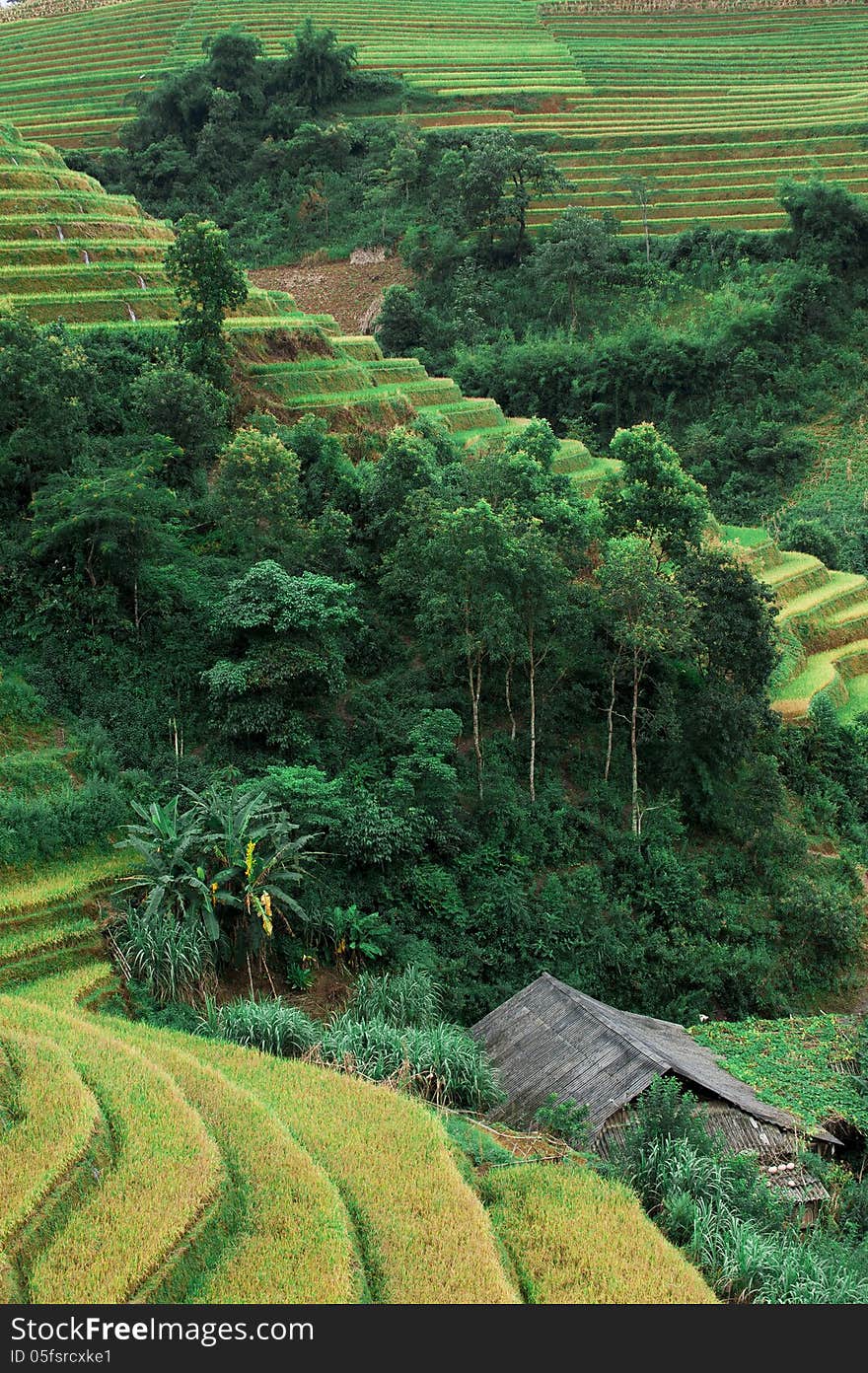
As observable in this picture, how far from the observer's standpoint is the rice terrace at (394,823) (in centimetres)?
870

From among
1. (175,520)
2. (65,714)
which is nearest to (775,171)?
(175,520)

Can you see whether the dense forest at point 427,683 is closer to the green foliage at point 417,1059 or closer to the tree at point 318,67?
the green foliage at point 417,1059

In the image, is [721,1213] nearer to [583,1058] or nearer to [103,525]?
[583,1058]

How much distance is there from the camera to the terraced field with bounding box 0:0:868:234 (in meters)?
46.9

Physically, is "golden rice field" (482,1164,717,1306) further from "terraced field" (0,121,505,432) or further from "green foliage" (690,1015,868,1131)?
"terraced field" (0,121,505,432)

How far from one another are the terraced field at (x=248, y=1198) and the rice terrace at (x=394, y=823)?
4 cm

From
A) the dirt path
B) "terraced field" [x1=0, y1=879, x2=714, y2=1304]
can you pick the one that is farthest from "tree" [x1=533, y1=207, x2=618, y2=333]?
"terraced field" [x1=0, y1=879, x2=714, y2=1304]

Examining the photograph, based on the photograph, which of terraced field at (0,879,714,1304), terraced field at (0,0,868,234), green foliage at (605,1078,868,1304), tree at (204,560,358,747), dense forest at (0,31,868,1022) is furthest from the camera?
terraced field at (0,0,868,234)

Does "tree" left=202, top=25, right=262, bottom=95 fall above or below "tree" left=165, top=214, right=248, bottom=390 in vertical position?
above

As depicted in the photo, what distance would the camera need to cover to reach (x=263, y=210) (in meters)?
48.8

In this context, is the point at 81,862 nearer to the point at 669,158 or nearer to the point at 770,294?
the point at 770,294

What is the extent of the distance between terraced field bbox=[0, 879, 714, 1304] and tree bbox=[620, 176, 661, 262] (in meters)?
39.2

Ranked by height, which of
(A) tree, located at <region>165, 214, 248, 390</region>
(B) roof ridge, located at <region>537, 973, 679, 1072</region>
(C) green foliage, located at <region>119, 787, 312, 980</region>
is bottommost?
(B) roof ridge, located at <region>537, 973, 679, 1072</region>

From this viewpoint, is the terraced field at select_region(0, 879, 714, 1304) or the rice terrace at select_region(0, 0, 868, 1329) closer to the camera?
the terraced field at select_region(0, 879, 714, 1304)
